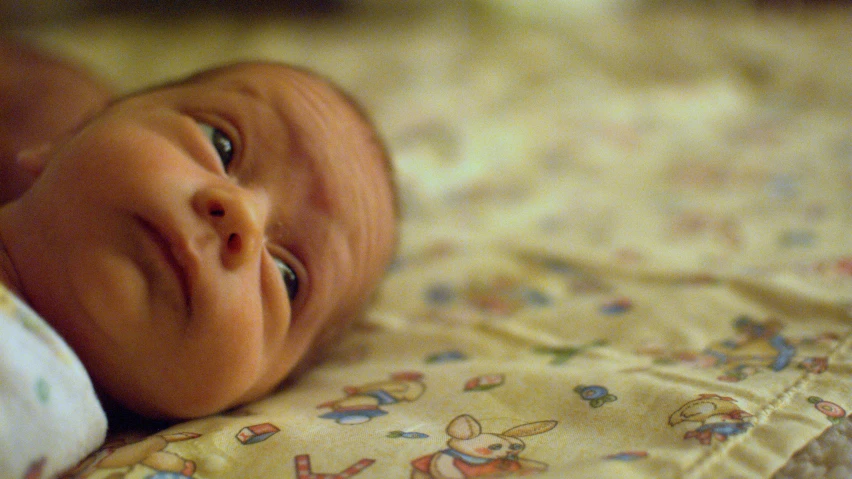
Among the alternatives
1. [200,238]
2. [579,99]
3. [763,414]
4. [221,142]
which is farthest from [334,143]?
[579,99]

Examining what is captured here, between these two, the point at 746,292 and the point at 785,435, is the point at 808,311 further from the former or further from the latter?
the point at 785,435

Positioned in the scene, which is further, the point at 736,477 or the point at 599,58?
the point at 599,58

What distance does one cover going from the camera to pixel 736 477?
53 cm

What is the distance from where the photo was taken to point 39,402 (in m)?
0.56

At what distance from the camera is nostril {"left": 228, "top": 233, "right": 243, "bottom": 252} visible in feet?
2.31

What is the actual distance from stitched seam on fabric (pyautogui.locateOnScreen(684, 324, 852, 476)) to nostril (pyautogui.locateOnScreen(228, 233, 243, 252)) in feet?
1.40

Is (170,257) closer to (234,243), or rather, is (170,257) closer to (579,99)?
(234,243)

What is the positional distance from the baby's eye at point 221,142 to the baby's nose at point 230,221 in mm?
116

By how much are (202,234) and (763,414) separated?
501 millimetres

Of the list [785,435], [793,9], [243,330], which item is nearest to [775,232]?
[785,435]

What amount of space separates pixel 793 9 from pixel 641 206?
3.32ft

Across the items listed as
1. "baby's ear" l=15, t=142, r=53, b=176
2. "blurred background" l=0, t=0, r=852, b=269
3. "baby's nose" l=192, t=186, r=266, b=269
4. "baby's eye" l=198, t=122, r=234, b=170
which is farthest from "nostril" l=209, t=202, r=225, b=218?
"blurred background" l=0, t=0, r=852, b=269

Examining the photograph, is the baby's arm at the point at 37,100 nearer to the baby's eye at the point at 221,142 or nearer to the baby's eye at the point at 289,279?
the baby's eye at the point at 221,142

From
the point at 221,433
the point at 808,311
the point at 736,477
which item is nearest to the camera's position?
the point at 736,477
